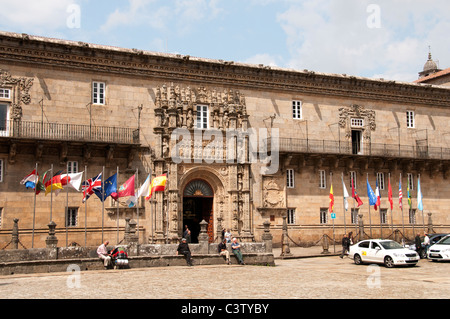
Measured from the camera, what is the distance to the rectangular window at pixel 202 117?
31.4 m

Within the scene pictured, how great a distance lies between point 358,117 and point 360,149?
2.18 metres

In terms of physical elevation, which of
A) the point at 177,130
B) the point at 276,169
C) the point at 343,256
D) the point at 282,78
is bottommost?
the point at 343,256

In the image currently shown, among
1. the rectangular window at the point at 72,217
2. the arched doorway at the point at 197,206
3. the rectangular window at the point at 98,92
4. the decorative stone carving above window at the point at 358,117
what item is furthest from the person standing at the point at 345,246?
the rectangular window at the point at 98,92

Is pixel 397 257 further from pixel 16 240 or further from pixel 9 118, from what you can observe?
pixel 9 118

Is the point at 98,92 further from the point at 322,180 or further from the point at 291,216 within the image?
the point at 322,180

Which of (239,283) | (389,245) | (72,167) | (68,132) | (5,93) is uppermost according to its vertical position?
(5,93)

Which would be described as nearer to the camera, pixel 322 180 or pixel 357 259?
pixel 357 259

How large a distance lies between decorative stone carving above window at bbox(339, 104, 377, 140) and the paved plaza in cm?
1426

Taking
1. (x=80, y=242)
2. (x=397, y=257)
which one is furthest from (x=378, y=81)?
(x=80, y=242)

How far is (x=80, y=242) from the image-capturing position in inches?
1088

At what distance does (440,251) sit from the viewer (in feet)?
82.6

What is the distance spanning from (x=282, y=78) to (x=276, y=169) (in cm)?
585

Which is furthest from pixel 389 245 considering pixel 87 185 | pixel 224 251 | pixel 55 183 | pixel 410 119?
pixel 410 119
